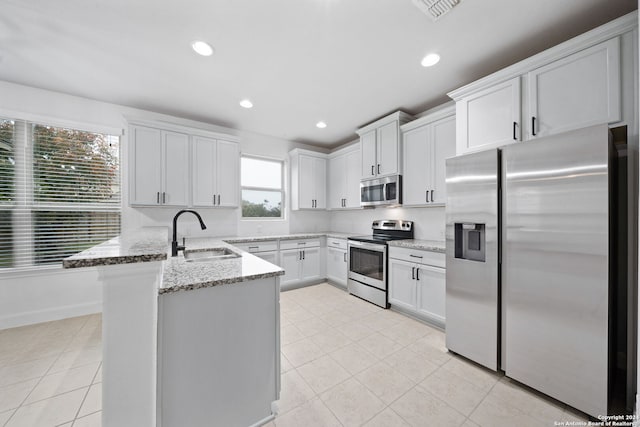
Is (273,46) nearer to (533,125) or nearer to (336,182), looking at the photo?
(533,125)

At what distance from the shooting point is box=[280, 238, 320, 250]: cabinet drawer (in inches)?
156

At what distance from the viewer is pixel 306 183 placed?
181 inches

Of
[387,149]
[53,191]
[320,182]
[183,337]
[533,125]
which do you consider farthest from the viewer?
[320,182]

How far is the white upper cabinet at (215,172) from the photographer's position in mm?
3504

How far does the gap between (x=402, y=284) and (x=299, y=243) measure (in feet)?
6.12

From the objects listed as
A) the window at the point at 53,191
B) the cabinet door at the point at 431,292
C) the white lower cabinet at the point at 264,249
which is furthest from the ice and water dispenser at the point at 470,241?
the window at the point at 53,191

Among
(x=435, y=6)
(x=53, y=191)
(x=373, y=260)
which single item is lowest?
(x=373, y=260)

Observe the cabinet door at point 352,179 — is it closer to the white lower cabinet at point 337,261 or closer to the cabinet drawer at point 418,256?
the white lower cabinet at point 337,261

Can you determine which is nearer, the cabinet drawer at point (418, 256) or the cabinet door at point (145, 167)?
the cabinet drawer at point (418, 256)

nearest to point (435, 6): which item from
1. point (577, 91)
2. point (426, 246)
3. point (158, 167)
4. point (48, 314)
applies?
point (577, 91)

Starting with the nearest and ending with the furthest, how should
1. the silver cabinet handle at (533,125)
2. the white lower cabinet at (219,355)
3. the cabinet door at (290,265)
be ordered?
1. the white lower cabinet at (219,355)
2. the silver cabinet handle at (533,125)
3. the cabinet door at (290,265)

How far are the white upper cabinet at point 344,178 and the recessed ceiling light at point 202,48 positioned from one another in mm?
2680

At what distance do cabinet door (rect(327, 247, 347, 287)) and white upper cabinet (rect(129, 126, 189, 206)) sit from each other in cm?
253

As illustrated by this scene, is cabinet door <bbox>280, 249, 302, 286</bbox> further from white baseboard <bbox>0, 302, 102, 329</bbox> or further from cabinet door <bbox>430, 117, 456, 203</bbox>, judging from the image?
white baseboard <bbox>0, 302, 102, 329</bbox>
